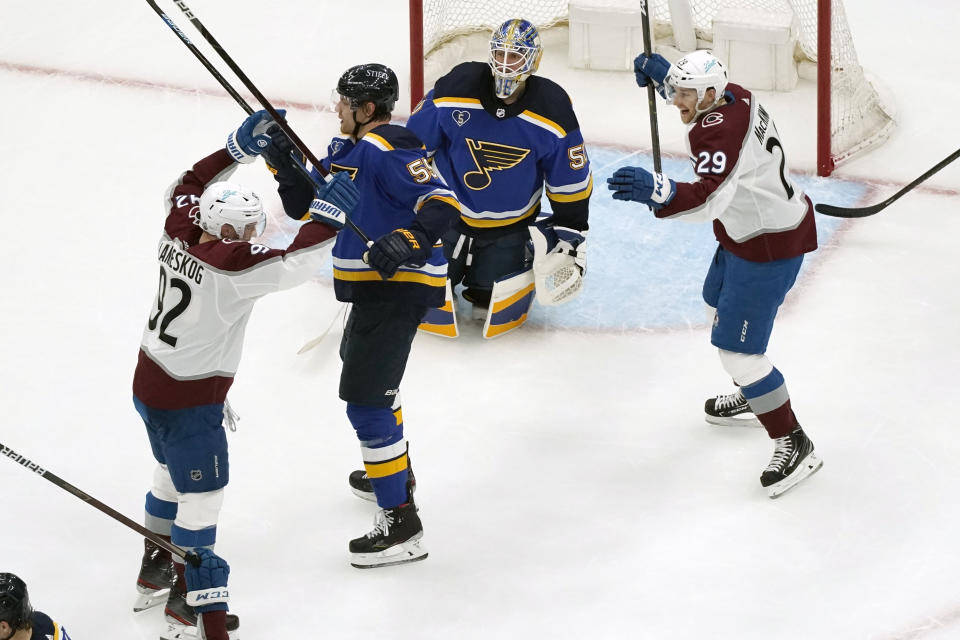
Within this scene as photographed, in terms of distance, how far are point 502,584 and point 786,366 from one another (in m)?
1.37

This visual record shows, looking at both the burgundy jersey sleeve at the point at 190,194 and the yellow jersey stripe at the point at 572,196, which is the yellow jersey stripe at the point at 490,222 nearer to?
the yellow jersey stripe at the point at 572,196

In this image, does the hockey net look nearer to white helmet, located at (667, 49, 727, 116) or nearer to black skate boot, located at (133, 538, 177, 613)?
white helmet, located at (667, 49, 727, 116)

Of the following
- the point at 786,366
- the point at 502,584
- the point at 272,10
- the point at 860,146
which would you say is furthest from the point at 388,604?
the point at 272,10

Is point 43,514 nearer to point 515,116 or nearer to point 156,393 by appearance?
point 156,393

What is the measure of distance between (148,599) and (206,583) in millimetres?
361

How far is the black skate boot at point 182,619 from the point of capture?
12.3ft

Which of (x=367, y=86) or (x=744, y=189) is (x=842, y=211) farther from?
(x=367, y=86)

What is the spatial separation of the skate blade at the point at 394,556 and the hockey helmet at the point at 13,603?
104 cm

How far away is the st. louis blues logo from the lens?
4828 millimetres

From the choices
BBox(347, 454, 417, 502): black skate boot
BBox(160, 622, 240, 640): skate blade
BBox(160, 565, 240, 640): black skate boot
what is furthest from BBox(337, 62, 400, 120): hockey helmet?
BBox(160, 622, 240, 640): skate blade

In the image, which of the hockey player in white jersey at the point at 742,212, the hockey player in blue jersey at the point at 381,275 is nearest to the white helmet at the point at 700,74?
the hockey player in white jersey at the point at 742,212

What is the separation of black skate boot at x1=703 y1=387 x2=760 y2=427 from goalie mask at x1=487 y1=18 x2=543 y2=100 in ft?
3.78

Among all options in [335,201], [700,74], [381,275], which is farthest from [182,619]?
[700,74]

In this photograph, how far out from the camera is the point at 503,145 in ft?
15.8
